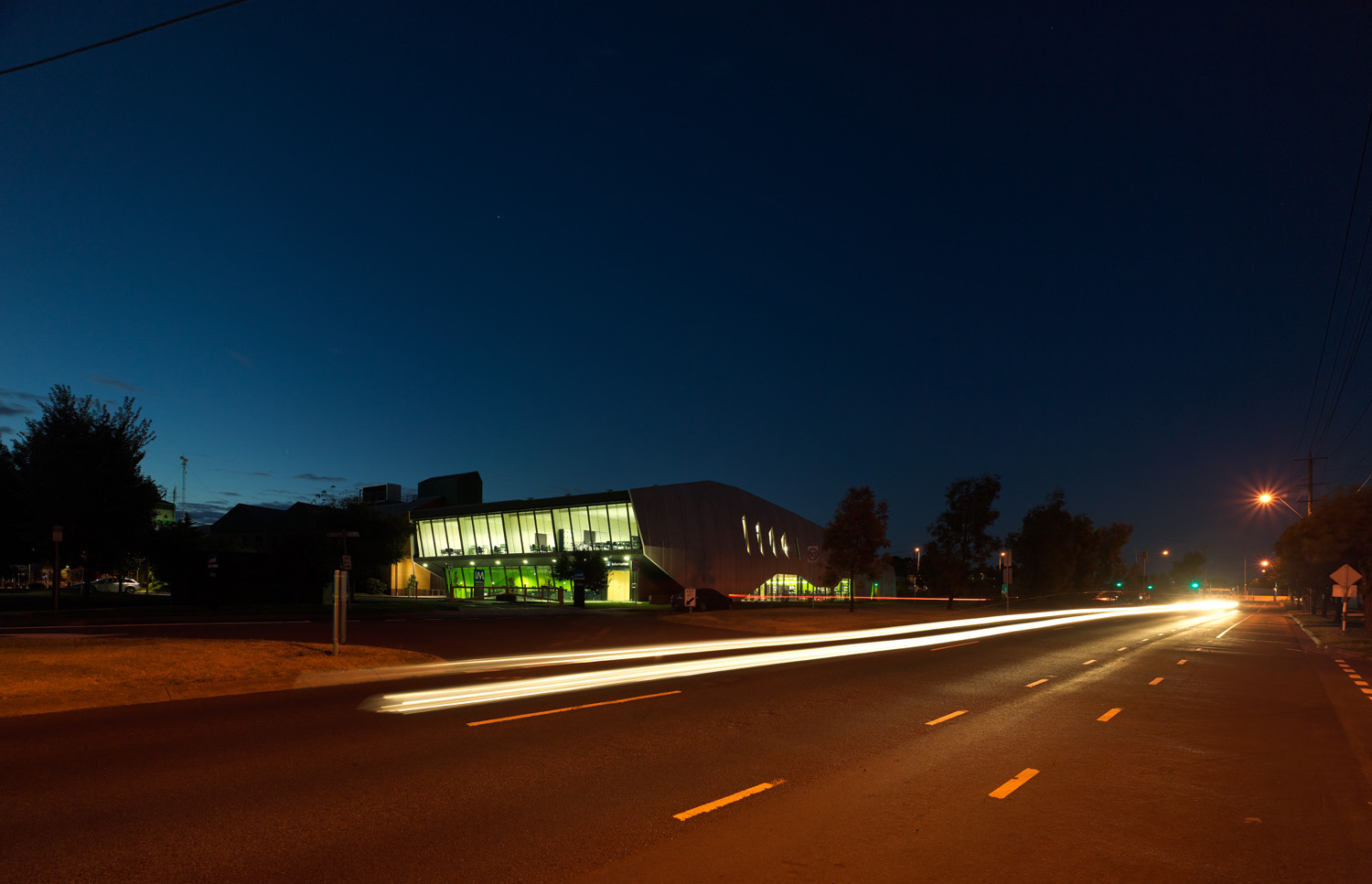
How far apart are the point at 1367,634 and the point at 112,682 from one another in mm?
41392

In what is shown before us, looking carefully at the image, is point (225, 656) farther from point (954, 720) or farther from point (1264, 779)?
point (1264, 779)

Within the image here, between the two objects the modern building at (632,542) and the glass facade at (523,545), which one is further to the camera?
the glass facade at (523,545)

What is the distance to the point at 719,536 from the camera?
6812 centimetres

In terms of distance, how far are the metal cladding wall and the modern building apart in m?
0.08

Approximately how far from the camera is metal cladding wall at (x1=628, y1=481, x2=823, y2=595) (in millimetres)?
63000

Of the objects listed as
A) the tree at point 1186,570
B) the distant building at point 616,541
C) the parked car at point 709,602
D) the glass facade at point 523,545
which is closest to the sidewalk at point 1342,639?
the parked car at point 709,602

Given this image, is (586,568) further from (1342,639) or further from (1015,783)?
(1015,783)

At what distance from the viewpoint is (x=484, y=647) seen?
20266mm

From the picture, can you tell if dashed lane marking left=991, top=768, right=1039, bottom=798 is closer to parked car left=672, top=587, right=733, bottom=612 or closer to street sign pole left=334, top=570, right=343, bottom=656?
street sign pole left=334, top=570, right=343, bottom=656

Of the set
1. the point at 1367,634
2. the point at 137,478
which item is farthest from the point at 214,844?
the point at 1367,634

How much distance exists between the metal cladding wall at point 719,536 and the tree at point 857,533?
1796 cm

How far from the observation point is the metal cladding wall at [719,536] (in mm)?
63000

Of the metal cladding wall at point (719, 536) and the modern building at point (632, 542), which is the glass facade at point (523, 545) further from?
the metal cladding wall at point (719, 536)

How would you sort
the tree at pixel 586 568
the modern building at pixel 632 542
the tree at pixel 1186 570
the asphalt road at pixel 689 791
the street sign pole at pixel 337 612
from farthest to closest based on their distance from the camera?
the tree at pixel 1186 570, the modern building at pixel 632 542, the tree at pixel 586 568, the street sign pole at pixel 337 612, the asphalt road at pixel 689 791
